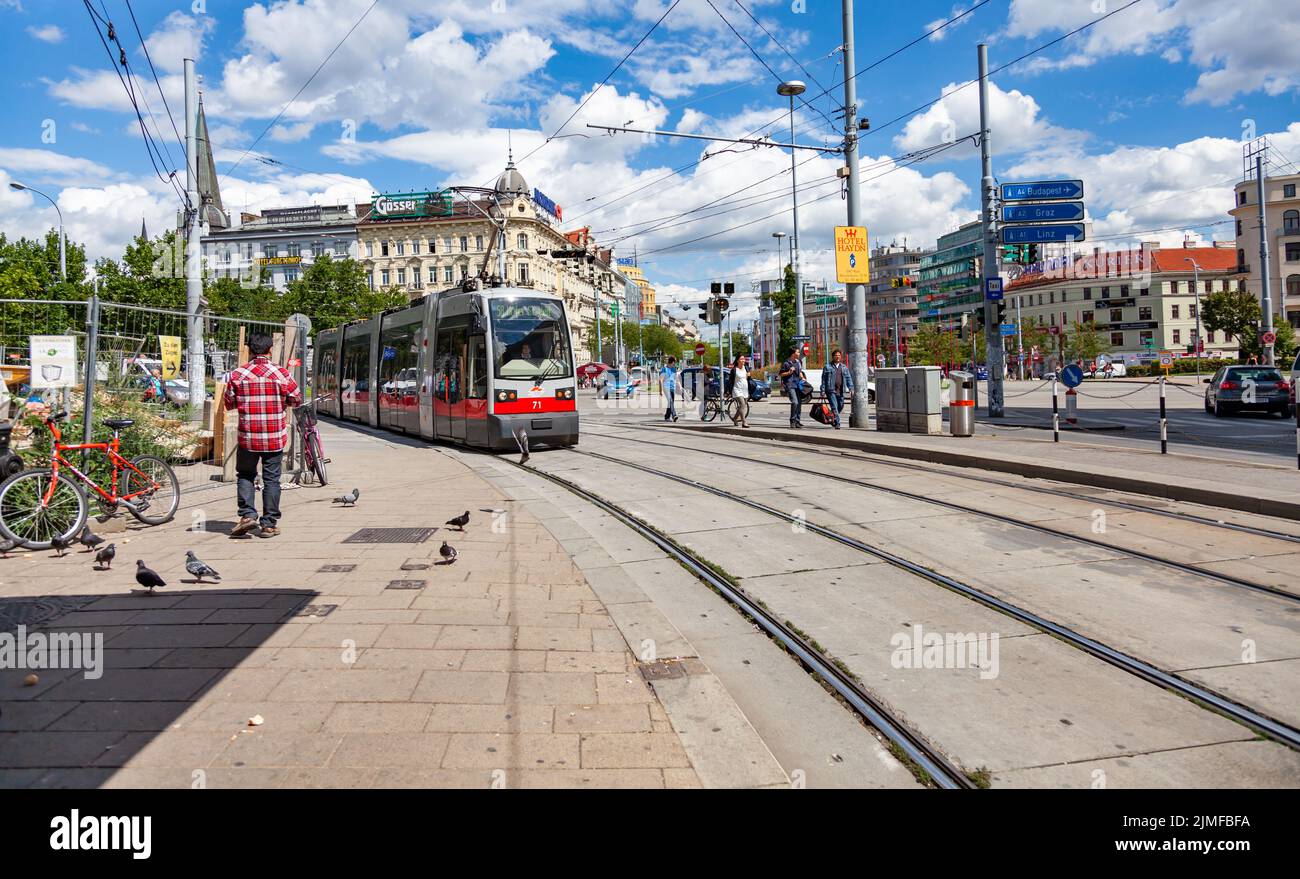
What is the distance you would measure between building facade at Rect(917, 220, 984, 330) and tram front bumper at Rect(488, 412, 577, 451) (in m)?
147

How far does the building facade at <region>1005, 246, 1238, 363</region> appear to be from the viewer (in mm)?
110688

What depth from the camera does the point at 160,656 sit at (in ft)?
15.6

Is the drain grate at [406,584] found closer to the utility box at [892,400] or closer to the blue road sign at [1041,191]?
the utility box at [892,400]

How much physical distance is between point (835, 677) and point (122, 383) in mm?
8464

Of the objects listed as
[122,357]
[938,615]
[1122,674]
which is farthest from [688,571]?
[122,357]

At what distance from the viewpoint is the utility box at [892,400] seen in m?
18.9

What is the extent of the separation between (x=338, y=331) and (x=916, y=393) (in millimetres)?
17729

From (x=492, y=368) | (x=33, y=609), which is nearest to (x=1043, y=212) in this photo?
(x=492, y=368)

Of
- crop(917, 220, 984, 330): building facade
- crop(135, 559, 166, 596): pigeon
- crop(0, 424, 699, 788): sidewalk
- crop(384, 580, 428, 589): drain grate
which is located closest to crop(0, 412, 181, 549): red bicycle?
crop(0, 424, 699, 788): sidewalk

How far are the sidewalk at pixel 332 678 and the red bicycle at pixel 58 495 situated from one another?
0.23 m

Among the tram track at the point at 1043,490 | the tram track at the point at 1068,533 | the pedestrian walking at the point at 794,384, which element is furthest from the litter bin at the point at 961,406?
the tram track at the point at 1068,533

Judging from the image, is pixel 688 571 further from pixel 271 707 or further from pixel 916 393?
pixel 916 393

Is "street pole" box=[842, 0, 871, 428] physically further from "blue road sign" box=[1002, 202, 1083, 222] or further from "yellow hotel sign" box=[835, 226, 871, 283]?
"blue road sign" box=[1002, 202, 1083, 222]

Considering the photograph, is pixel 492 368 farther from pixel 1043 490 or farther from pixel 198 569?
pixel 198 569
